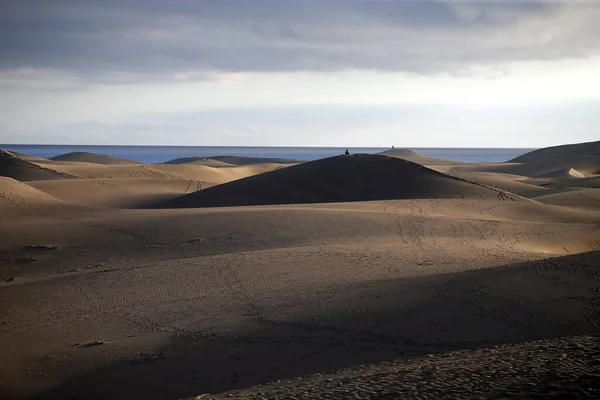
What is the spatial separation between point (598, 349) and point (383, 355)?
8.56 feet

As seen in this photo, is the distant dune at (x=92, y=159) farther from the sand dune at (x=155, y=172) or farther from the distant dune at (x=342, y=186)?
the distant dune at (x=342, y=186)

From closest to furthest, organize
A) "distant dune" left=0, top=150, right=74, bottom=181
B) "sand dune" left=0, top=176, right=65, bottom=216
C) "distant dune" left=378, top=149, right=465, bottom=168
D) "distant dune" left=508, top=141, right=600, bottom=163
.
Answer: "sand dune" left=0, top=176, right=65, bottom=216, "distant dune" left=0, top=150, right=74, bottom=181, "distant dune" left=508, top=141, right=600, bottom=163, "distant dune" left=378, top=149, right=465, bottom=168

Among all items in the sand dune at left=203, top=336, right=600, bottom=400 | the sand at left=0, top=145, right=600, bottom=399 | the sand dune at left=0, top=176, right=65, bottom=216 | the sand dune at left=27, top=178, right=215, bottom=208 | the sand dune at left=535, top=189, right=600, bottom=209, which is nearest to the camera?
the sand dune at left=203, top=336, right=600, bottom=400

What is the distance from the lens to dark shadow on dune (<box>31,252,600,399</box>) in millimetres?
7988

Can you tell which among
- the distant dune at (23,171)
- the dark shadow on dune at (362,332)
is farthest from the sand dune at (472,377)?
the distant dune at (23,171)

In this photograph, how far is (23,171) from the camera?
42031mm

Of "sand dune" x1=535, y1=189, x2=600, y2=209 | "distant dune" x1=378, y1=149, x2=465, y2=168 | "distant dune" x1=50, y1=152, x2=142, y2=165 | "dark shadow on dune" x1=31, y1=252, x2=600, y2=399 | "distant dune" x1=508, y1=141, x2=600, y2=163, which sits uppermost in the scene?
"distant dune" x1=508, y1=141, x2=600, y2=163

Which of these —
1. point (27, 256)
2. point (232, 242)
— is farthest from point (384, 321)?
point (27, 256)

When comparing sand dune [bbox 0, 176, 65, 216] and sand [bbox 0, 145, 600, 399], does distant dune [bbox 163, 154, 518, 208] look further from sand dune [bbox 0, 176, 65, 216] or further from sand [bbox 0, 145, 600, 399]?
sand [bbox 0, 145, 600, 399]

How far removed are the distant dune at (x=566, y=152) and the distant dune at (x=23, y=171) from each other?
54966 mm

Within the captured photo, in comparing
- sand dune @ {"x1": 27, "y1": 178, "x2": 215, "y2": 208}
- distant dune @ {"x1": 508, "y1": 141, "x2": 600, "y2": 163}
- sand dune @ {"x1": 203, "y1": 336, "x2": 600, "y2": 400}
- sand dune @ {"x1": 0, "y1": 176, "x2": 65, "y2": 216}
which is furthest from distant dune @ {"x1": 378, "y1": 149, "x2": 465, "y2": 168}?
sand dune @ {"x1": 203, "y1": 336, "x2": 600, "y2": 400}

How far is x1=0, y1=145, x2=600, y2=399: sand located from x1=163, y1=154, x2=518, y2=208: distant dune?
332 inches

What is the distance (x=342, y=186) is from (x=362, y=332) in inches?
872

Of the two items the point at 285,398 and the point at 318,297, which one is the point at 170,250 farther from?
the point at 285,398
